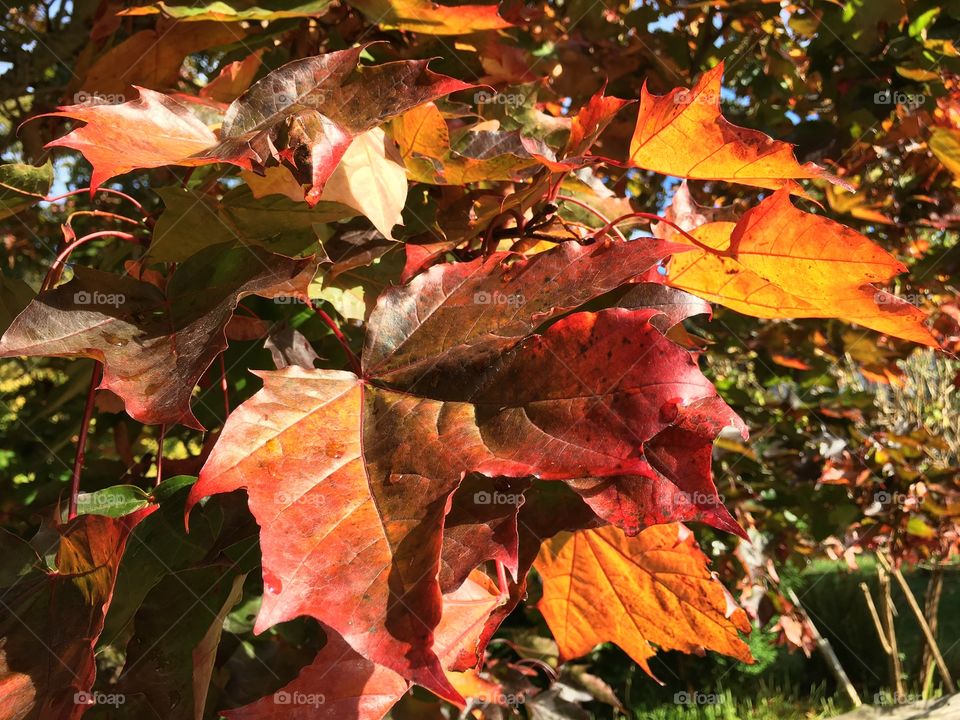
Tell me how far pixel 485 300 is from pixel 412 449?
0.13m

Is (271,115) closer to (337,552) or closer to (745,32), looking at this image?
(337,552)

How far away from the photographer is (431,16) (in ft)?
2.93

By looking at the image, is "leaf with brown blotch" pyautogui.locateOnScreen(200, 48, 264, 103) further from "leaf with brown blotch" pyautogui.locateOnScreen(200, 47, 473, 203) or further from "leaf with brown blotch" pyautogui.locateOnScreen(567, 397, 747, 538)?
"leaf with brown blotch" pyautogui.locateOnScreen(567, 397, 747, 538)

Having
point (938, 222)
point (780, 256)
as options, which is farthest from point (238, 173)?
point (938, 222)

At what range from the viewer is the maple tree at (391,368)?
46 centimetres

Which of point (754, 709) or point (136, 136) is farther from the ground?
point (136, 136)

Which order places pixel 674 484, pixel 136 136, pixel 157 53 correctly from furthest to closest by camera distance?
pixel 157 53
pixel 136 136
pixel 674 484

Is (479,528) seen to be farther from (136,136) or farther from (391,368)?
(136,136)

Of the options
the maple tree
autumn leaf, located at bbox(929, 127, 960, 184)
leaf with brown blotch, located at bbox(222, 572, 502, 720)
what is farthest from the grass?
leaf with brown blotch, located at bbox(222, 572, 502, 720)

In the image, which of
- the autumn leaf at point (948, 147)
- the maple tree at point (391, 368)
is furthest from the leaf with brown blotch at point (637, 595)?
the autumn leaf at point (948, 147)

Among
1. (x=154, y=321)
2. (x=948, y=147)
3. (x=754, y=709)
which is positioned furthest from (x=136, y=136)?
(x=754, y=709)

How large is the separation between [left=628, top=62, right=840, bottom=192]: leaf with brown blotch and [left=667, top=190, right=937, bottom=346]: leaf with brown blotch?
0.09 feet

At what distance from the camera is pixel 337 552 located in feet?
1.40

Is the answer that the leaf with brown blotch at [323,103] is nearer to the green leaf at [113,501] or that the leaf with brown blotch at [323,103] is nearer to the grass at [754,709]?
the green leaf at [113,501]
